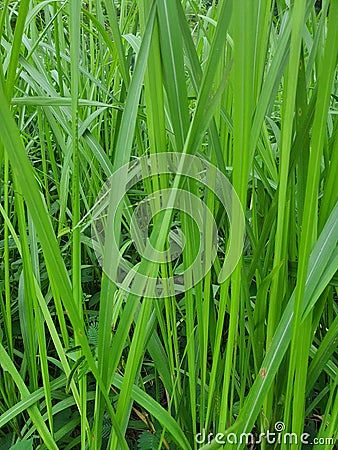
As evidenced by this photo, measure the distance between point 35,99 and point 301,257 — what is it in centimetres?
20

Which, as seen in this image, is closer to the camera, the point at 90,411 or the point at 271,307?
the point at 271,307

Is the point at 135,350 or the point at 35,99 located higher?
the point at 35,99

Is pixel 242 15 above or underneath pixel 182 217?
above

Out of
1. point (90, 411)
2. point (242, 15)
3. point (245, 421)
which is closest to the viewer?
point (242, 15)

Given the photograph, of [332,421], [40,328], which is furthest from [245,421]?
[40,328]

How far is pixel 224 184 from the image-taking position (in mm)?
288

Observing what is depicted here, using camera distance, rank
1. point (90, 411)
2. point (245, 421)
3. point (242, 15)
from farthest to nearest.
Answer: point (90, 411) < point (245, 421) < point (242, 15)

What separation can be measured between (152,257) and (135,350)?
0.06 m

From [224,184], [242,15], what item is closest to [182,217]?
[224,184]

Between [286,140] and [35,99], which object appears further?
[35,99]

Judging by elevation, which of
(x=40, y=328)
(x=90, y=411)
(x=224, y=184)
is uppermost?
(x=224, y=184)

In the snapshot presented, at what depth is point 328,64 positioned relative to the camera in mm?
214

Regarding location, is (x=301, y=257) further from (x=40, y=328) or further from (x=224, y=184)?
(x=40, y=328)

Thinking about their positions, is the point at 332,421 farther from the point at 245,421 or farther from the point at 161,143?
the point at 161,143
